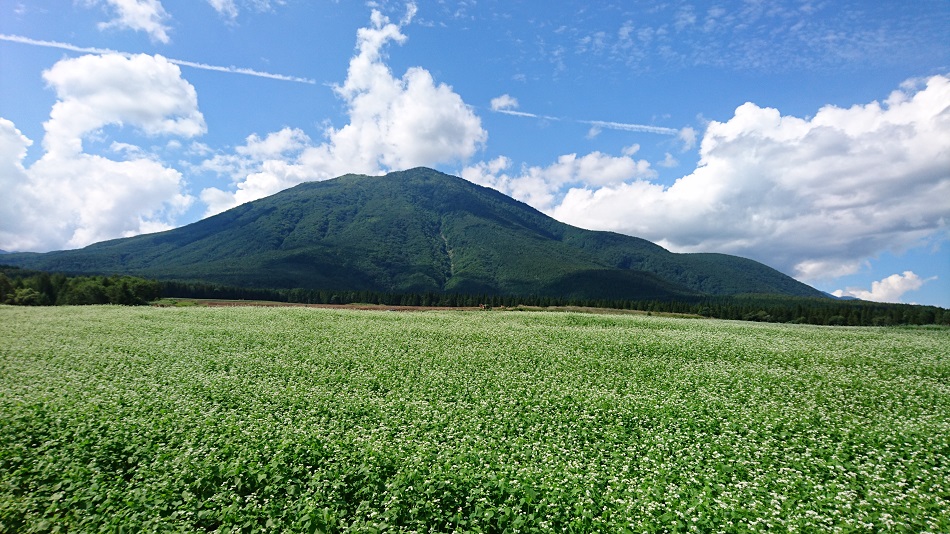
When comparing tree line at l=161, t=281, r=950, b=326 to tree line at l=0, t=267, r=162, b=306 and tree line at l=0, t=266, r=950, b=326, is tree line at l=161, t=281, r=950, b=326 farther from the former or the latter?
tree line at l=0, t=267, r=162, b=306

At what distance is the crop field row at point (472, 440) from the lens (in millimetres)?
11961

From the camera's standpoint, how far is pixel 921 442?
16.0 metres

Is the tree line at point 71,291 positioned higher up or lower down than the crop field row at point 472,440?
higher up

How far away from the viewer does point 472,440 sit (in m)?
16.5

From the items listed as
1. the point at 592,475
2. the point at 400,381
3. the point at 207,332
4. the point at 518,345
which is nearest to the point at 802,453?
the point at 592,475

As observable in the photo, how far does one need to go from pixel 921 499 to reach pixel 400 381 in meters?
20.5

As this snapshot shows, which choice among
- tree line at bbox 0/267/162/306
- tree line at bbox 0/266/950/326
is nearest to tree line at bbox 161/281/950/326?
tree line at bbox 0/266/950/326

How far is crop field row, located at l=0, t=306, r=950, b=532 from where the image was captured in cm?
1196

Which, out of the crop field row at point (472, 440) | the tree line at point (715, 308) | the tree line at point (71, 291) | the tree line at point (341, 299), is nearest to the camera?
the crop field row at point (472, 440)

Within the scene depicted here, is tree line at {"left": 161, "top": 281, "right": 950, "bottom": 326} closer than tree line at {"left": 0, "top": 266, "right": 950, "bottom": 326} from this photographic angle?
No

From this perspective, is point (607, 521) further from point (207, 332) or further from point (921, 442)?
point (207, 332)

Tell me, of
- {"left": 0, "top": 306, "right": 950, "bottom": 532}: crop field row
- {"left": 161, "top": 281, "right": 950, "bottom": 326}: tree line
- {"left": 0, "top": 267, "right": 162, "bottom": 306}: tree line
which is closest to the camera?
{"left": 0, "top": 306, "right": 950, "bottom": 532}: crop field row

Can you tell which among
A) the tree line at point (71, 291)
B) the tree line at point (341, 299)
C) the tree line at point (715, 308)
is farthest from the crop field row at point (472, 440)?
the tree line at point (715, 308)

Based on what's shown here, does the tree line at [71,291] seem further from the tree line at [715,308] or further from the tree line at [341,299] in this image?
the tree line at [715,308]
